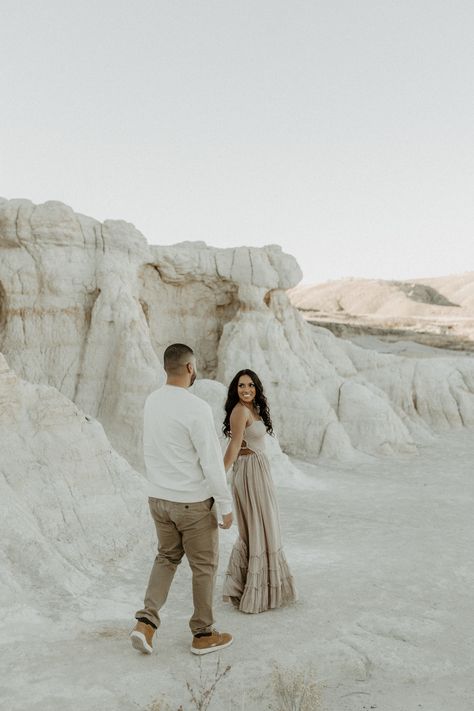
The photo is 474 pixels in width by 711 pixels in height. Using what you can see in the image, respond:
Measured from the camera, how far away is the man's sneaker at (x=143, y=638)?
138 inches

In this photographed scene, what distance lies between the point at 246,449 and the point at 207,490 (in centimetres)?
116

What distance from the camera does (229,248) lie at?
1560 cm

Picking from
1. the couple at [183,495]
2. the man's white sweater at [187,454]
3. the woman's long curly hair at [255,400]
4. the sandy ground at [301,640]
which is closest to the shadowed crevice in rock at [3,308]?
the sandy ground at [301,640]

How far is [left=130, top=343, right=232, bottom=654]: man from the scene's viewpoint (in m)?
3.56

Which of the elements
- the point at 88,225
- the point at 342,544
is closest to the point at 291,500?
the point at 342,544

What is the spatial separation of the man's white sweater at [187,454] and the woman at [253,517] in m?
0.94

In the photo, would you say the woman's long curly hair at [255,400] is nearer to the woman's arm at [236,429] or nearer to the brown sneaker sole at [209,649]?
the woman's arm at [236,429]

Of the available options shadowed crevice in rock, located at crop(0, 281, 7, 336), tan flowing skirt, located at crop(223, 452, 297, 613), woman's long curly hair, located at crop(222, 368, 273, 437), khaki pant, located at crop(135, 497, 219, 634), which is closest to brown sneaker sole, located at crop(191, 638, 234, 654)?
khaki pant, located at crop(135, 497, 219, 634)

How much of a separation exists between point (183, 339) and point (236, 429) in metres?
10.9

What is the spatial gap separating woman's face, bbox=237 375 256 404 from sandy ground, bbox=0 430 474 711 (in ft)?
5.41

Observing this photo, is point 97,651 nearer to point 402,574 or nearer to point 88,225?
point 402,574

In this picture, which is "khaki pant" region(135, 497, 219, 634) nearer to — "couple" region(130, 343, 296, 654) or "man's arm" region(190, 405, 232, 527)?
"couple" region(130, 343, 296, 654)

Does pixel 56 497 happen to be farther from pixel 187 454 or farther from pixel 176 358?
pixel 176 358

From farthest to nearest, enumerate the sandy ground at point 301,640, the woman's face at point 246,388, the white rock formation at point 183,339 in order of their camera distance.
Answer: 1. the white rock formation at point 183,339
2. the woman's face at point 246,388
3. the sandy ground at point 301,640
